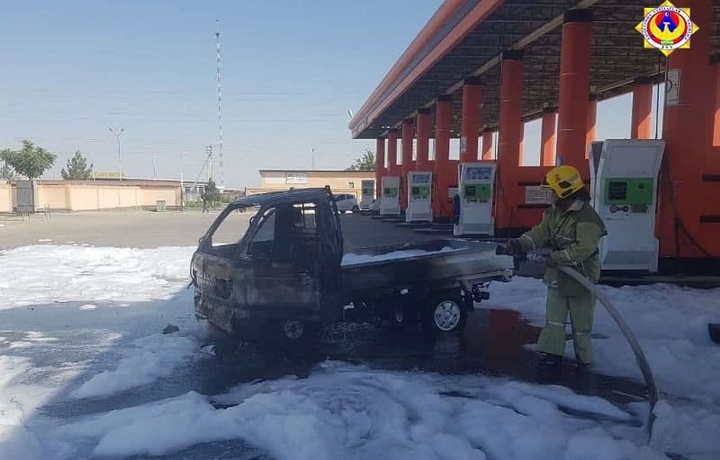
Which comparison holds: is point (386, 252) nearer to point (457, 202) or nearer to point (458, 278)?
point (458, 278)

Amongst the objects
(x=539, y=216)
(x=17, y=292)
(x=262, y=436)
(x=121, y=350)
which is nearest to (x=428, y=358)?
(x=262, y=436)

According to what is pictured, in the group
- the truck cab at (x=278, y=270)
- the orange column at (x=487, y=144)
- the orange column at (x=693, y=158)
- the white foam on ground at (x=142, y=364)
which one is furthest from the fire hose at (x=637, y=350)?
the orange column at (x=487, y=144)

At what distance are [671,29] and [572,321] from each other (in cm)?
764

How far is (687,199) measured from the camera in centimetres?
1074

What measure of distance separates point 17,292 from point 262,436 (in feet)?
27.9

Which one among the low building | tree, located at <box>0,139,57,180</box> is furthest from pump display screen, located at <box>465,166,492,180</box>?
the low building

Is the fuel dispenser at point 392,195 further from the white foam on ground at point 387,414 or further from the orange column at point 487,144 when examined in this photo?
→ the white foam on ground at point 387,414

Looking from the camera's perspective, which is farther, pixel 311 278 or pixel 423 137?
→ pixel 423 137

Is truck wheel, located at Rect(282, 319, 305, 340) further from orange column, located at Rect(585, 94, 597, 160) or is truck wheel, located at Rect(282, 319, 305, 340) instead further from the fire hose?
orange column, located at Rect(585, 94, 597, 160)

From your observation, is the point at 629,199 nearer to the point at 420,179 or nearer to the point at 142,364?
the point at 142,364

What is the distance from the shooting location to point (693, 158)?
1070cm

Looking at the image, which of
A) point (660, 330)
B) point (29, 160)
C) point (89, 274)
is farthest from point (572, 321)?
point (29, 160)

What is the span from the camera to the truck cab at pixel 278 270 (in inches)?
254

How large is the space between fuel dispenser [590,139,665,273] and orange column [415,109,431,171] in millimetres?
20461
